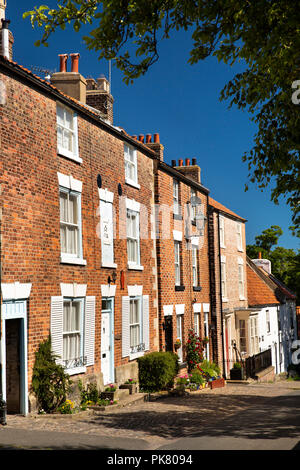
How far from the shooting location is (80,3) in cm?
882

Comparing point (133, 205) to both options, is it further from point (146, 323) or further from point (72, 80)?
point (72, 80)

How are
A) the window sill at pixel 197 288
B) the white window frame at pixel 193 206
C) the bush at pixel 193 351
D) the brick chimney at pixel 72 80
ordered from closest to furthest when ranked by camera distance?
the brick chimney at pixel 72 80 < the bush at pixel 193 351 < the window sill at pixel 197 288 < the white window frame at pixel 193 206

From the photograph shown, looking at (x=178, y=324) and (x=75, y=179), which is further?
(x=178, y=324)

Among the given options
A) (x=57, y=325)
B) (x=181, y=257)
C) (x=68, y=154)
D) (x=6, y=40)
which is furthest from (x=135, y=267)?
(x=6, y=40)

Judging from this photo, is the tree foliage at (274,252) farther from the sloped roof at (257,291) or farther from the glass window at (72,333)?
the glass window at (72,333)

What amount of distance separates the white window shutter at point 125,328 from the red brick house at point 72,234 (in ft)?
0.11

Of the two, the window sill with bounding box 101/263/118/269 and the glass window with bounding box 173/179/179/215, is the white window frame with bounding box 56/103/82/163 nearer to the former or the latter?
the window sill with bounding box 101/263/118/269

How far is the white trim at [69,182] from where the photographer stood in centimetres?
1482

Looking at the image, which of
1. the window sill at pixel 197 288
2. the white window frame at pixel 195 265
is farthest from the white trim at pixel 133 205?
the window sill at pixel 197 288

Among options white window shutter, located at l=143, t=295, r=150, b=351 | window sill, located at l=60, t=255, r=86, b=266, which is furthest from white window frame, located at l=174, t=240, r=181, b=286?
window sill, located at l=60, t=255, r=86, b=266

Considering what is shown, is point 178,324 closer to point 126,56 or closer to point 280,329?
point 126,56

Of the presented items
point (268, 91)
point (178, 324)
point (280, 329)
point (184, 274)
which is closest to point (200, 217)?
point (184, 274)

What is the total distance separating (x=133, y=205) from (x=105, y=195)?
231 centimetres
